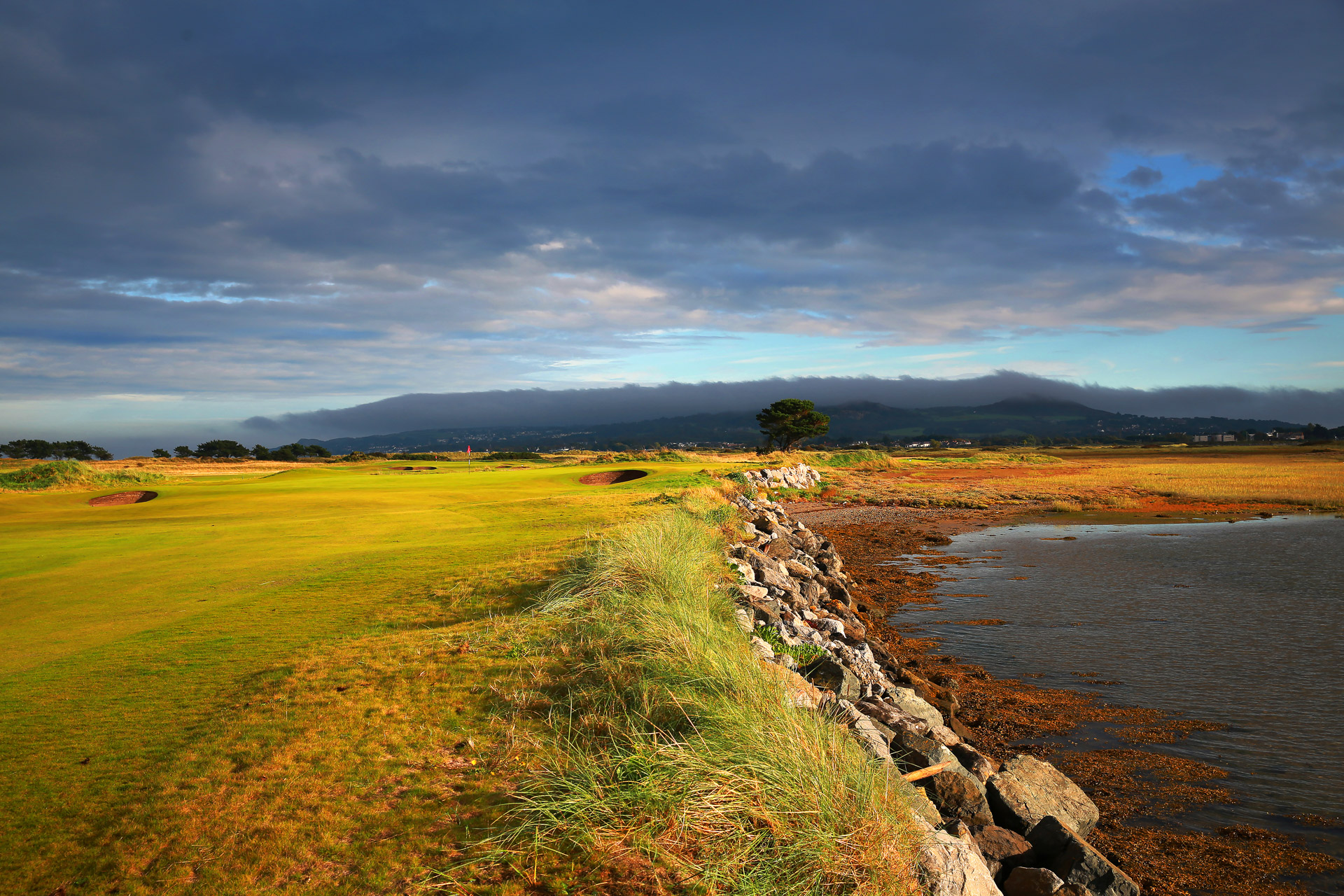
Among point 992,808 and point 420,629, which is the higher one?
point 420,629

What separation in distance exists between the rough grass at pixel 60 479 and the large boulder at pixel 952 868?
131 feet

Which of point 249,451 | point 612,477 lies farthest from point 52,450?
point 612,477

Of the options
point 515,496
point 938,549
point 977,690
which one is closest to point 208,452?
point 515,496

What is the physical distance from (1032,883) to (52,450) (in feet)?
389

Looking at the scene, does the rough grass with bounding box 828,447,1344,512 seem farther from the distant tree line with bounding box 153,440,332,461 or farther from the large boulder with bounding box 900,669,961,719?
the distant tree line with bounding box 153,440,332,461

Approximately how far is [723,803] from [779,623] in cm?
620

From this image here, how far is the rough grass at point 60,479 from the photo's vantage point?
33219mm

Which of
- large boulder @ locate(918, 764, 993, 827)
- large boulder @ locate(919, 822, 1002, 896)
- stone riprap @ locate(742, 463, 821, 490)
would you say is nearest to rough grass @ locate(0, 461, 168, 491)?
stone riprap @ locate(742, 463, 821, 490)

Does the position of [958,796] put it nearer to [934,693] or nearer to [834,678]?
[834,678]

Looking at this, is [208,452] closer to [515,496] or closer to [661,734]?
[515,496]

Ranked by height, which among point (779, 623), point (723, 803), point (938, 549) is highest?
point (723, 803)

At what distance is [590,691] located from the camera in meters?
5.98

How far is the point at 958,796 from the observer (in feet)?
19.8

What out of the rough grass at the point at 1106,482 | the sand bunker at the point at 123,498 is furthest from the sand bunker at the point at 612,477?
the sand bunker at the point at 123,498
